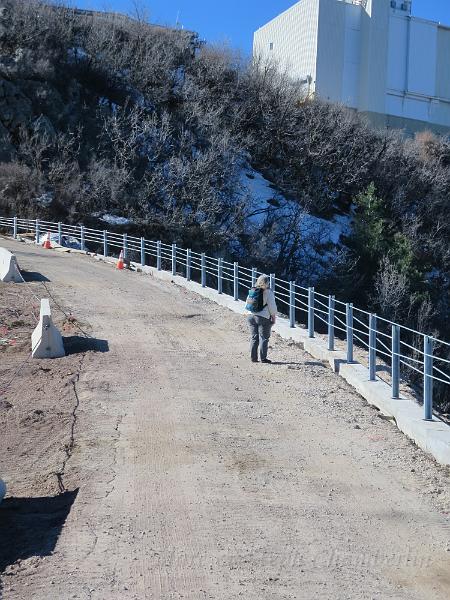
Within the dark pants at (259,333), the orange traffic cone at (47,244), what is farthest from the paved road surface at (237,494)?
the orange traffic cone at (47,244)

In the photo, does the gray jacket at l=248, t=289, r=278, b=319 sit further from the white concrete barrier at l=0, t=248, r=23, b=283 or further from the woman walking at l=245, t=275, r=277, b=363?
the white concrete barrier at l=0, t=248, r=23, b=283

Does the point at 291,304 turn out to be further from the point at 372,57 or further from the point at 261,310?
the point at 372,57

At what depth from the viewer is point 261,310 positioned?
12.1m

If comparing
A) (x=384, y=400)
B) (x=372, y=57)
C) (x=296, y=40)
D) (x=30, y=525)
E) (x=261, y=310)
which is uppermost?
(x=296, y=40)

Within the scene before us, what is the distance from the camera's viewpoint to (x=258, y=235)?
42.1m

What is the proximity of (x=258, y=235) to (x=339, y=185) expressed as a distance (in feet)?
34.3

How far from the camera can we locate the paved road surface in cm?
486

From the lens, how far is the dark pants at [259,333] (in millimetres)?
12102

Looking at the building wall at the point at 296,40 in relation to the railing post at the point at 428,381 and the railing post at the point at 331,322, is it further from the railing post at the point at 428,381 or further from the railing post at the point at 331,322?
the railing post at the point at 428,381

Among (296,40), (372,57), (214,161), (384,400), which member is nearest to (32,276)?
(384,400)

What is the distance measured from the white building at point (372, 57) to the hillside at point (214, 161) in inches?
165

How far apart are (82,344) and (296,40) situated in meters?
52.2

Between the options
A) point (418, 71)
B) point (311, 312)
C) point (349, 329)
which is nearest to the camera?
point (349, 329)

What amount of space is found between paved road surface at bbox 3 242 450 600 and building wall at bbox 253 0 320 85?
50.3 metres
